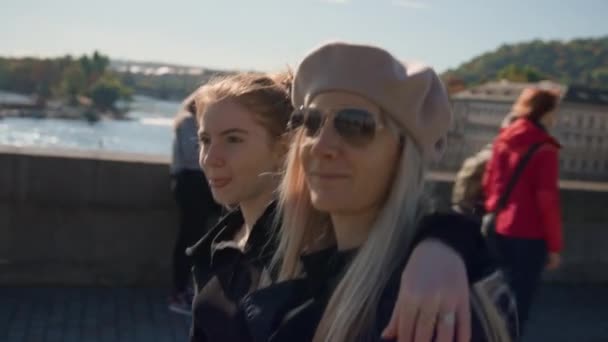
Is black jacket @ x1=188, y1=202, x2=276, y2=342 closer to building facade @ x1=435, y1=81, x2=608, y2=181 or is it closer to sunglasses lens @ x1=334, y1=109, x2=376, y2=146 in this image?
sunglasses lens @ x1=334, y1=109, x2=376, y2=146

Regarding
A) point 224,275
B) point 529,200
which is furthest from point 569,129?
point 224,275

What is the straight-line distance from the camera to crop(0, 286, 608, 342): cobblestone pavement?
6.74 m

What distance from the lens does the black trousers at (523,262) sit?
257 inches

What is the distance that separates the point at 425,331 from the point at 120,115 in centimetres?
925

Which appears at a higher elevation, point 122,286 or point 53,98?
point 53,98

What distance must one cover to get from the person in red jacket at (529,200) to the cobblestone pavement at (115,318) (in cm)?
→ 117

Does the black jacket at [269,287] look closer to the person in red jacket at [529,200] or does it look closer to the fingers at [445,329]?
the fingers at [445,329]

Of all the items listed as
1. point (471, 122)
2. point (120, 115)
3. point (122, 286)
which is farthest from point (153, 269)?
point (471, 122)

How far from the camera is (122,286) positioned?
26.8 ft

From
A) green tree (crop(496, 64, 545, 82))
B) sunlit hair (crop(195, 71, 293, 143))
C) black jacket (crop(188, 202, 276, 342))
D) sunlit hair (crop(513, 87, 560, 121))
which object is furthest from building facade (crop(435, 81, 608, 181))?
green tree (crop(496, 64, 545, 82))

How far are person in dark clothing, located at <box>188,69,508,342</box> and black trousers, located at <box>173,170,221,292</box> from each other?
14.4 ft

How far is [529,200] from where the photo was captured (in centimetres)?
656

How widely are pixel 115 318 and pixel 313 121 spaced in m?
5.38

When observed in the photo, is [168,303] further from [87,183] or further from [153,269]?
[87,183]
